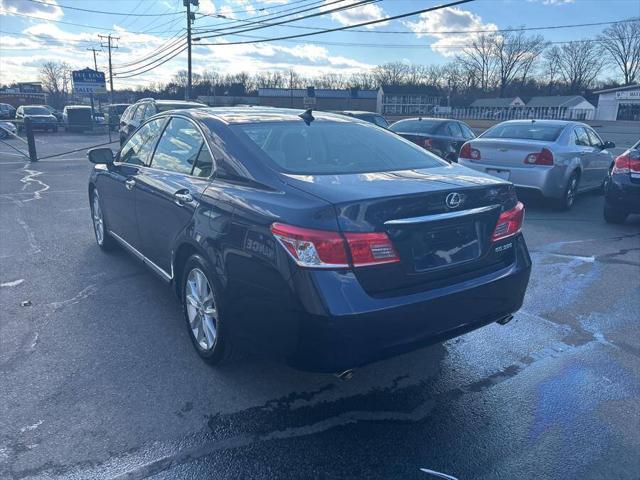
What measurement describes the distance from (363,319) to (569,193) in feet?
25.7

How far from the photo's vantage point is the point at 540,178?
8.22m

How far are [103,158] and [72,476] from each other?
3.35 metres

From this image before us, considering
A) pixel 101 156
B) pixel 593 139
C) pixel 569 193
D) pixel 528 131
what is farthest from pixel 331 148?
pixel 593 139

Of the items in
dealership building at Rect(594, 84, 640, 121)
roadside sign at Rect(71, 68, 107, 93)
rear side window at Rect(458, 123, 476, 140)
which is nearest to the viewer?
rear side window at Rect(458, 123, 476, 140)

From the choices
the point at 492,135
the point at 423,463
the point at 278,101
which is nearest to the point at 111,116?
the point at 492,135

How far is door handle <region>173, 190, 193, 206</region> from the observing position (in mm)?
3328

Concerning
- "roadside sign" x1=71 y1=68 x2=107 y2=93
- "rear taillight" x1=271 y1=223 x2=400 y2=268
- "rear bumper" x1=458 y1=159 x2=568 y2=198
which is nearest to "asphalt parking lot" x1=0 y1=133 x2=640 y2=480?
"rear taillight" x1=271 y1=223 x2=400 y2=268

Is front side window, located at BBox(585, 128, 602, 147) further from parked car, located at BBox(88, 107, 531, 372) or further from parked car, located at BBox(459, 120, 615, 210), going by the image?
parked car, located at BBox(88, 107, 531, 372)

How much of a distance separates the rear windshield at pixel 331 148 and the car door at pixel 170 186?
0.40 metres

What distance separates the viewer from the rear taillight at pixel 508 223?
Result: 2.96 meters

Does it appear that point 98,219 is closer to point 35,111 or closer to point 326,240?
point 326,240

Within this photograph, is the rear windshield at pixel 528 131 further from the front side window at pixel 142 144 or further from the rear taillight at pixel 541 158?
the front side window at pixel 142 144

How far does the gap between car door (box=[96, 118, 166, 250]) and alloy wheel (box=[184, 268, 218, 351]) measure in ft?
4.20

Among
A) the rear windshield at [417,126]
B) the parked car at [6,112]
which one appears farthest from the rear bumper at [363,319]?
the parked car at [6,112]
